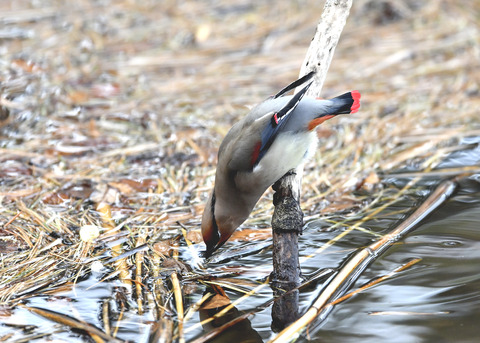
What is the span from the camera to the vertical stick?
8.26 ft

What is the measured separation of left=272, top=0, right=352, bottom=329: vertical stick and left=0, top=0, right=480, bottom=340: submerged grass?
20cm

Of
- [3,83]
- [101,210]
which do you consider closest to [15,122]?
[3,83]

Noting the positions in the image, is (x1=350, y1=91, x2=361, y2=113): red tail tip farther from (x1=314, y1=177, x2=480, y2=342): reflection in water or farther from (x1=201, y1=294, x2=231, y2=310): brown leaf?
(x1=201, y1=294, x2=231, y2=310): brown leaf

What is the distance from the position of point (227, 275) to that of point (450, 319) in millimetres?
957

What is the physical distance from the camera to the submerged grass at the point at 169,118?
297 centimetres

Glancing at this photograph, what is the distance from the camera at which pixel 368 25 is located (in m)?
6.92

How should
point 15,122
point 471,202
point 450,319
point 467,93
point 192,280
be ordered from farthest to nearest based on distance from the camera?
point 467,93 → point 15,122 → point 471,202 → point 192,280 → point 450,319

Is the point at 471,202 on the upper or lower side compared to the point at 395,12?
lower

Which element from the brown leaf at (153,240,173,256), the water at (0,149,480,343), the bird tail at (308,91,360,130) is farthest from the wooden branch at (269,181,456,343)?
the brown leaf at (153,240,173,256)

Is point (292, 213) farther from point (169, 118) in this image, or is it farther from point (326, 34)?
point (169, 118)

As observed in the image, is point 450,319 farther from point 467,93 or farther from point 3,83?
point 3,83

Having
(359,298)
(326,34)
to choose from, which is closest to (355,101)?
(326,34)

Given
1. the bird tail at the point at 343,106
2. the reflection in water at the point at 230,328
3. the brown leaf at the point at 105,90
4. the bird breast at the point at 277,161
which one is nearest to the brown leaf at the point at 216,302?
the reflection in water at the point at 230,328

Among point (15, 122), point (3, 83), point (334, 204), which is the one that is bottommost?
point (334, 204)
